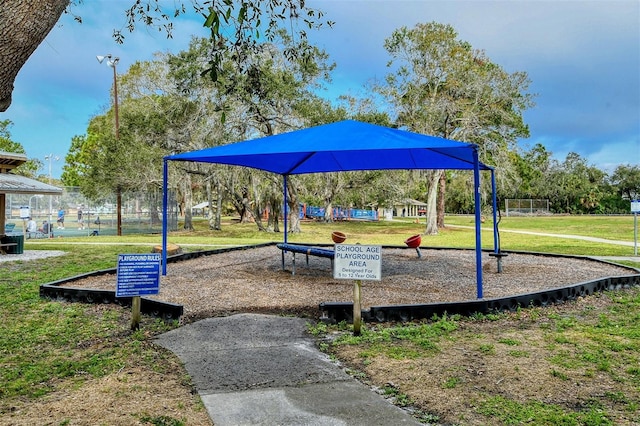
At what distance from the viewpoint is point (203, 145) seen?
73.4ft

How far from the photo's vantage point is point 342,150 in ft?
20.9

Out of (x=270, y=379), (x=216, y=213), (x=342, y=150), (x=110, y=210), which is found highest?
(x=342, y=150)

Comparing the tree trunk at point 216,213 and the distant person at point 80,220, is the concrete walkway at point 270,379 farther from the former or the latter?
the distant person at point 80,220

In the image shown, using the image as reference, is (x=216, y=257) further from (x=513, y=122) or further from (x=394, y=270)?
(x=513, y=122)

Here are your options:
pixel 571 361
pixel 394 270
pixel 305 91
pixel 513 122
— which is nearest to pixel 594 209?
pixel 513 122

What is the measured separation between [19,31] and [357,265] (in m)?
3.45

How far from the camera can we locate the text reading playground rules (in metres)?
4.87

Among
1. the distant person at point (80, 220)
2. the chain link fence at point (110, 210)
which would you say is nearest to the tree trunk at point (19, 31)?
the chain link fence at point (110, 210)

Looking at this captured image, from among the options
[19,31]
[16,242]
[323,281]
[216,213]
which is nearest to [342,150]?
[323,281]

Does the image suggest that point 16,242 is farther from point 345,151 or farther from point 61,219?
point 61,219

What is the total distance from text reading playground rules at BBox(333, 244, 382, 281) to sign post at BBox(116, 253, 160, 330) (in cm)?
189

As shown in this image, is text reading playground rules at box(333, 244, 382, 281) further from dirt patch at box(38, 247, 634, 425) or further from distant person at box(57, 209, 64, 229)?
distant person at box(57, 209, 64, 229)

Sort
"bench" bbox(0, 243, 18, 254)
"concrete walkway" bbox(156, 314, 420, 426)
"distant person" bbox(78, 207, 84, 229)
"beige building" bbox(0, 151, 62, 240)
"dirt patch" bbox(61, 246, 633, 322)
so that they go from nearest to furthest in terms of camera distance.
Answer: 1. "concrete walkway" bbox(156, 314, 420, 426)
2. "dirt patch" bbox(61, 246, 633, 322)
3. "beige building" bbox(0, 151, 62, 240)
4. "bench" bbox(0, 243, 18, 254)
5. "distant person" bbox(78, 207, 84, 229)

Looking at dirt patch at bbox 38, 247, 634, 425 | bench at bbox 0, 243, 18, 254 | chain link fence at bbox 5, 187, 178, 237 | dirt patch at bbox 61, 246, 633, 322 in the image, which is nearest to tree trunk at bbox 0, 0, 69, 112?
dirt patch at bbox 38, 247, 634, 425
